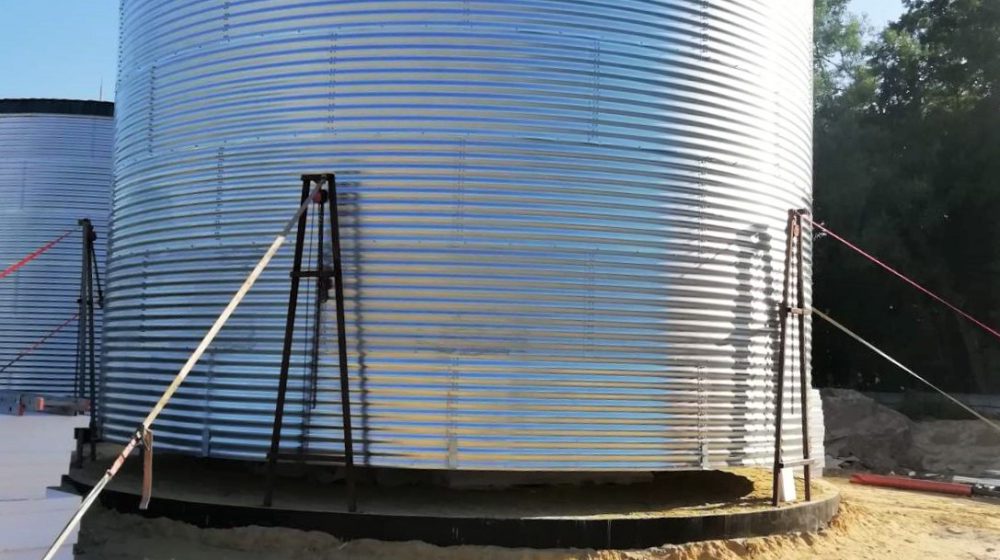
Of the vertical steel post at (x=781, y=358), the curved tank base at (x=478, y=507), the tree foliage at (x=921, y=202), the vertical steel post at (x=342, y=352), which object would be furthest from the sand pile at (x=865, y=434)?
the vertical steel post at (x=342, y=352)

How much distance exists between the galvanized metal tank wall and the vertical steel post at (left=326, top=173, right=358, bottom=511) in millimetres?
10055

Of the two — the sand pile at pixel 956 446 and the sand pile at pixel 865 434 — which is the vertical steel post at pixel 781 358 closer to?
the sand pile at pixel 865 434

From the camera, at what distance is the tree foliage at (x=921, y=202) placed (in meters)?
26.7

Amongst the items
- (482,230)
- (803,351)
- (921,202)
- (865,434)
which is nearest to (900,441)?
(865,434)

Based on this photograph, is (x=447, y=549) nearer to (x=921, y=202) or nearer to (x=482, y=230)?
(x=482, y=230)

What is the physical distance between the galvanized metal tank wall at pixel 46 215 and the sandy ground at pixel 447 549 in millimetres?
9226

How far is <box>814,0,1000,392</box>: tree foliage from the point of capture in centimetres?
2666

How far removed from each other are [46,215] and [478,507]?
12.8 metres

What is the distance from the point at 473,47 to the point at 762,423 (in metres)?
5.19

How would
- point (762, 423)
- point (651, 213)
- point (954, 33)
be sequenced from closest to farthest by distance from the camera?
1. point (651, 213)
2. point (762, 423)
3. point (954, 33)

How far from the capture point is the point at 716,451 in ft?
31.2

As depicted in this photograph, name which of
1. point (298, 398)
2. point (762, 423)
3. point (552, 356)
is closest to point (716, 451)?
point (762, 423)

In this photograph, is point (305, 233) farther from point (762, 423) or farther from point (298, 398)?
point (762, 423)

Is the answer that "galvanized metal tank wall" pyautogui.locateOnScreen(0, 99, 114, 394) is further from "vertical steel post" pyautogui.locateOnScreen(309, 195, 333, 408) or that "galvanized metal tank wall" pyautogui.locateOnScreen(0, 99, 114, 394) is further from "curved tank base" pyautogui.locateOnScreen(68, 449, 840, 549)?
"vertical steel post" pyautogui.locateOnScreen(309, 195, 333, 408)
